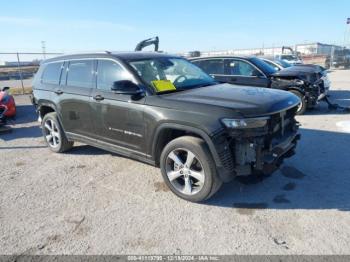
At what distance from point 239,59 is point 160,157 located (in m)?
5.73

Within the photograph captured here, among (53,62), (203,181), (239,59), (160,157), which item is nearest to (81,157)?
(53,62)

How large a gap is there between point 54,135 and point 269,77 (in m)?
5.72

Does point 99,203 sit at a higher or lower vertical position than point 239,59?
lower

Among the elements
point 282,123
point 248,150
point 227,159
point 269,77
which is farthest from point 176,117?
point 269,77

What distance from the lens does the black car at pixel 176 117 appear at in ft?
11.5

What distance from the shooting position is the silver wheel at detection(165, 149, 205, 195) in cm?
378

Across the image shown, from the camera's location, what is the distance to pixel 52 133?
6023 mm

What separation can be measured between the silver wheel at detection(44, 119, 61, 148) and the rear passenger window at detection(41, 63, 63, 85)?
0.76m

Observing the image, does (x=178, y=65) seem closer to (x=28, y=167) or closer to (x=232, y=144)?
(x=232, y=144)

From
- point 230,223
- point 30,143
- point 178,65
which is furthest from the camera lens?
point 30,143

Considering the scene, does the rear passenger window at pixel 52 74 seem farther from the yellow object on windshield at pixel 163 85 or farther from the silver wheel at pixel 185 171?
the silver wheel at pixel 185 171

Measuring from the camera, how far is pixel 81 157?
575cm

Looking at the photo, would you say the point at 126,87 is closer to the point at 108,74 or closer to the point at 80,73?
the point at 108,74

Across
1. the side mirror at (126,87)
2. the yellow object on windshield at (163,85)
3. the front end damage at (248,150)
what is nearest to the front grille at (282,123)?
the front end damage at (248,150)
